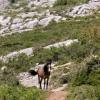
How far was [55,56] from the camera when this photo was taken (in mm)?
29609

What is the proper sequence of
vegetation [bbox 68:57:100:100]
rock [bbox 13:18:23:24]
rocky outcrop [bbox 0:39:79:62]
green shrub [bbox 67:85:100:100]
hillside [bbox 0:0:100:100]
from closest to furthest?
green shrub [bbox 67:85:100:100]
vegetation [bbox 68:57:100:100]
hillside [bbox 0:0:100:100]
rocky outcrop [bbox 0:39:79:62]
rock [bbox 13:18:23:24]

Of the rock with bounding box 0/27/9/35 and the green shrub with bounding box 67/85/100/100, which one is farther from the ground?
the green shrub with bounding box 67/85/100/100

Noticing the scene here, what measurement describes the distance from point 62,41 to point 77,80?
1522 cm

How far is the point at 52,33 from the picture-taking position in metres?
39.2

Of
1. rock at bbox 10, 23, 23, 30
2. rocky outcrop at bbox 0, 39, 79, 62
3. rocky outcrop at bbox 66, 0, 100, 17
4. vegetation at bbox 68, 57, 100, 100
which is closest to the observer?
vegetation at bbox 68, 57, 100, 100

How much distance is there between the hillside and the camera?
54.2 ft

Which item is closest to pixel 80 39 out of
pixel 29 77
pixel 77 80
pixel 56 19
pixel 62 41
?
pixel 62 41

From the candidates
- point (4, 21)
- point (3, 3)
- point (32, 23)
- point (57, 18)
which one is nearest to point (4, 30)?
point (32, 23)

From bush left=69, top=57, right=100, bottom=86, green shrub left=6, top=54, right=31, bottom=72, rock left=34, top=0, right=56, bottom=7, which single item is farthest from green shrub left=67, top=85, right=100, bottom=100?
rock left=34, top=0, right=56, bottom=7

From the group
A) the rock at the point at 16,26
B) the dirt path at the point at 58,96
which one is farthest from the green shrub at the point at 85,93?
the rock at the point at 16,26

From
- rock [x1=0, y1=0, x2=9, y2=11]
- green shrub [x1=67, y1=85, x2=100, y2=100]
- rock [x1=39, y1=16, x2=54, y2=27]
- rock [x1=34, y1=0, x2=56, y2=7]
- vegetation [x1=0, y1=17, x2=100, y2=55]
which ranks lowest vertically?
rock [x1=0, y1=0, x2=9, y2=11]

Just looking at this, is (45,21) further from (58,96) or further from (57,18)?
(58,96)

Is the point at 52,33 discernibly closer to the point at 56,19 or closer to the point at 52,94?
the point at 56,19

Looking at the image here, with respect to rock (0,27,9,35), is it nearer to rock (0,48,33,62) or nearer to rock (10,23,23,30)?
rock (10,23,23,30)
